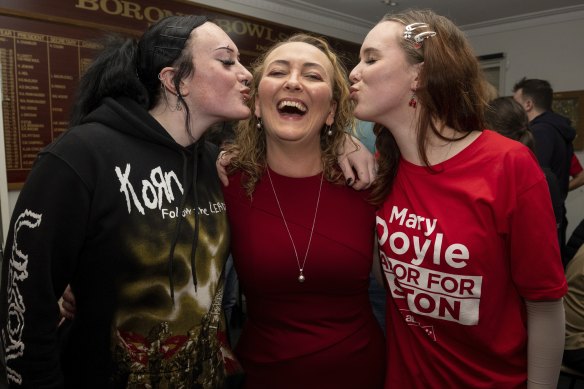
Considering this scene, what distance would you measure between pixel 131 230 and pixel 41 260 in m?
0.20

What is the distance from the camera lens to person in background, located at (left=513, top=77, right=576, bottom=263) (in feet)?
12.0

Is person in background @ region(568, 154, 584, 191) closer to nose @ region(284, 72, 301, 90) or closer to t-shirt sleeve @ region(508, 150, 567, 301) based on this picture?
t-shirt sleeve @ region(508, 150, 567, 301)

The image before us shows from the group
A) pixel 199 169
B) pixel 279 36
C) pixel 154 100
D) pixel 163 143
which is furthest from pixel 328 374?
pixel 279 36

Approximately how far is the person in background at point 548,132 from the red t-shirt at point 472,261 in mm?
2655

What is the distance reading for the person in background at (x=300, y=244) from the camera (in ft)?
4.58

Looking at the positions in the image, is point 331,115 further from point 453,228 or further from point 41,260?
point 41,260

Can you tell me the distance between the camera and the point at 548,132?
12.1 feet

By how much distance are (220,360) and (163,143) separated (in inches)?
25.1

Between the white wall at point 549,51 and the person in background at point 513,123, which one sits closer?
the person in background at point 513,123

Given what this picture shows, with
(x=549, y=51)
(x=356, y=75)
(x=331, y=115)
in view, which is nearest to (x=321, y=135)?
(x=331, y=115)

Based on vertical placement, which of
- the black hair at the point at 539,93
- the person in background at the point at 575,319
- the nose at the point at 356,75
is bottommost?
the person in background at the point at 575,319

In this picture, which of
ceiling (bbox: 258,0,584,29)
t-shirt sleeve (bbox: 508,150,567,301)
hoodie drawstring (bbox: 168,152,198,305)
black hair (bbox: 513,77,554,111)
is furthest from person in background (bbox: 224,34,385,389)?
ceiling (bbox: 258,0,584,29)

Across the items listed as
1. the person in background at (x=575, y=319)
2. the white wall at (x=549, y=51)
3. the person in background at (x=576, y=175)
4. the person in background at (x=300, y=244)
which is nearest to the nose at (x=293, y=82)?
→ the person in background at (x=300, y=244)

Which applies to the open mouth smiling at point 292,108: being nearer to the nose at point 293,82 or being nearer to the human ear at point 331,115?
the nose at point 293,82
